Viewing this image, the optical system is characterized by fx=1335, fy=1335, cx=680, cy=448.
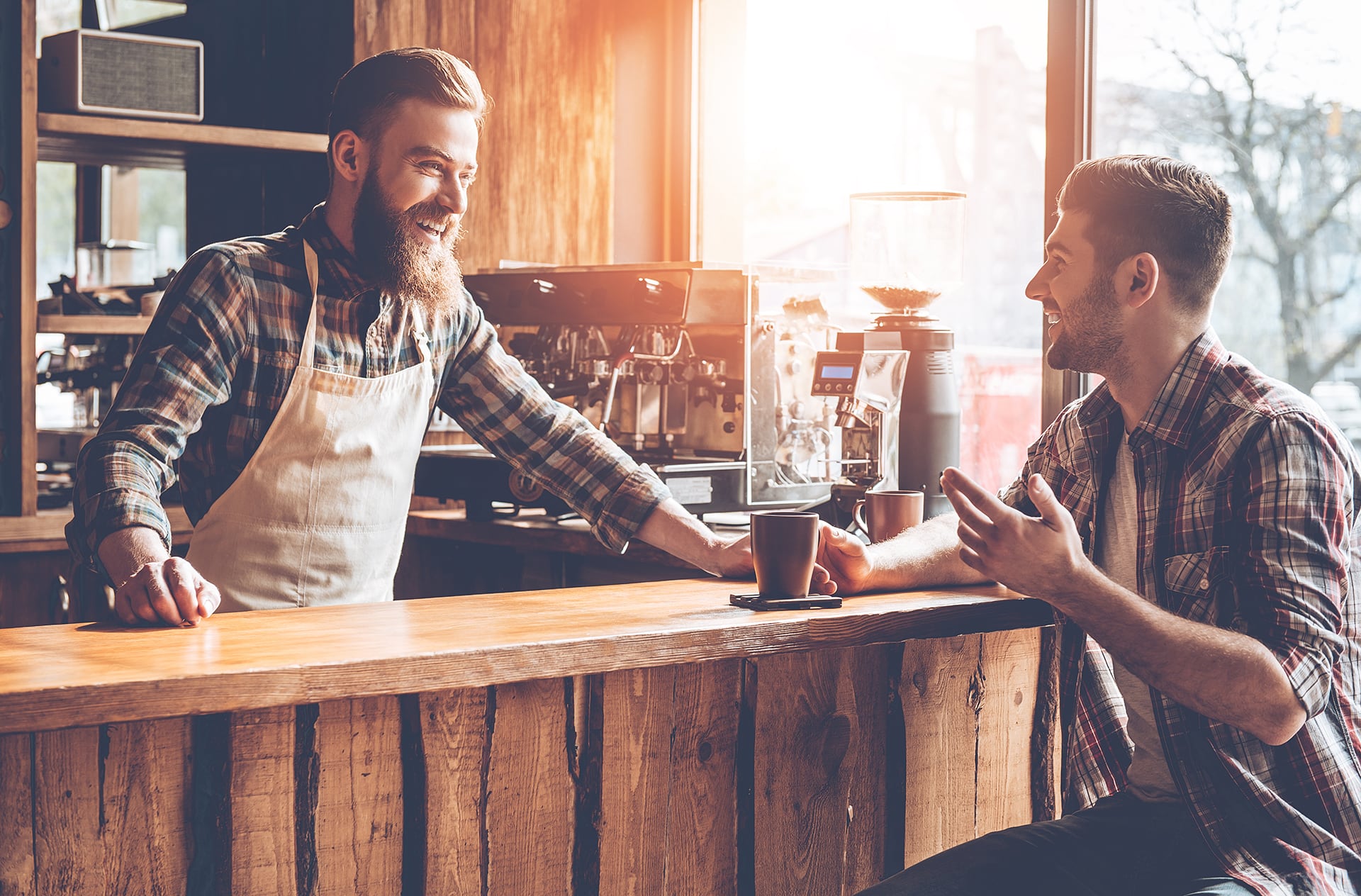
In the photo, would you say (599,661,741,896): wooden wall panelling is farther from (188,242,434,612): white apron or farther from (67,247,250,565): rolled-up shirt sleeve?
(188,242,434,612): white apron

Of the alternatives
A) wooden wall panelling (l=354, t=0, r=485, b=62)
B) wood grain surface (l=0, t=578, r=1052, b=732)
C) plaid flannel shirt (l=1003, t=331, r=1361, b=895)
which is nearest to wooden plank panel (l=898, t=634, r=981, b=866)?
wood grain surface (l=0, t=578, r=1052, b=732)

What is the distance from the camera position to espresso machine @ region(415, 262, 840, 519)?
295cm

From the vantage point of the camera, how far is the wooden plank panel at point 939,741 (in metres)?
1.93

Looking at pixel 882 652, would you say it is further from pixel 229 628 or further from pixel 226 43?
pixel 226 43

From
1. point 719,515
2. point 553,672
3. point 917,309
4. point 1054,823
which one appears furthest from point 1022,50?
point 553,672

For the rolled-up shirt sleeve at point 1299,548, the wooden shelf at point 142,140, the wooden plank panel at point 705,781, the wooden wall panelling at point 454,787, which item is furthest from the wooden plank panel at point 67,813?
the wooden shelf at point 142,140

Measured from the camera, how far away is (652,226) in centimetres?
443

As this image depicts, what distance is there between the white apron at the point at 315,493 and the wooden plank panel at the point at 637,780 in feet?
2.40

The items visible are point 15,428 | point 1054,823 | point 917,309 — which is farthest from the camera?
point 15,428

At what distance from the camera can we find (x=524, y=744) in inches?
63.2

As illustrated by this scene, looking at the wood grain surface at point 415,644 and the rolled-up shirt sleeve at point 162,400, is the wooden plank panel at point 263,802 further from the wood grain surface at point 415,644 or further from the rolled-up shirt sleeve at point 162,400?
the rolled-up shirt sleeve at point 162,400

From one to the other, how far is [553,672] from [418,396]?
897 millimetres

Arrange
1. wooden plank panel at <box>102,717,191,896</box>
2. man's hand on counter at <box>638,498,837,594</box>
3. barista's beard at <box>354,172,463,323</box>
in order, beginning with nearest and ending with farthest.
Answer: wooden plank panel at <box>102,717,191,896</box> → man's hand on counter at <box>638,498,837,594</box> → barista's beard at <box>354,172,463,323</box>

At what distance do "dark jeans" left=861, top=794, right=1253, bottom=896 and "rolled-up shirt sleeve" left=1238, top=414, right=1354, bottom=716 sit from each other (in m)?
0.27
